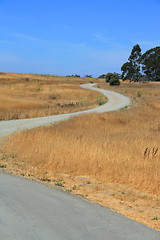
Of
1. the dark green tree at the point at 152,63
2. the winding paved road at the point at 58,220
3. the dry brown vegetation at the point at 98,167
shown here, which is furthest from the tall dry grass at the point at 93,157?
the dark green tree at the point at 152,63

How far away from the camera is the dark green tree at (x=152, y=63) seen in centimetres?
9011

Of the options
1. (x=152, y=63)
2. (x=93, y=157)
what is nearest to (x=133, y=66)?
(x=152, y=63)

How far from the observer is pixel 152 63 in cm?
9062

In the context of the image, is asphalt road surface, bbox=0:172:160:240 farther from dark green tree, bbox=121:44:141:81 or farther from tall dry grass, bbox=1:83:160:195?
dark green tree, bbox=121:44:141:81

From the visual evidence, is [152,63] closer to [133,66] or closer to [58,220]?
[133,66]

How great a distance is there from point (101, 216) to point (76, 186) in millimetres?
2583

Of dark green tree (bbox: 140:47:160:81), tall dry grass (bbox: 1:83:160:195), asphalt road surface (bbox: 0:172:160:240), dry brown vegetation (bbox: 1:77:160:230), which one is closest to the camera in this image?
asphalt road surface (bbox: 0:172:160:240)

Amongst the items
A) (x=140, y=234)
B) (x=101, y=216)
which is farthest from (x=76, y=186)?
(x=140, y=234)

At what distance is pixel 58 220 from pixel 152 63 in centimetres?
8883

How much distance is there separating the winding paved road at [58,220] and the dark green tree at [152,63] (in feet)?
283

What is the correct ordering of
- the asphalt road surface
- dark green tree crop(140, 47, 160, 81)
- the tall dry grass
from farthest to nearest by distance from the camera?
dark green tree crop(140, 47, 160, 81), the tall dry grass, the asphalt road surface

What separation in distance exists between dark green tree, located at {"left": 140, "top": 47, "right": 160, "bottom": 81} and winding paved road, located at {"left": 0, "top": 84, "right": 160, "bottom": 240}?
8640cm

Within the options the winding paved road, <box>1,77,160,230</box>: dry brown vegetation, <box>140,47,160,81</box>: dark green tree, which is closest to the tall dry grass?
<box>1,77,160,230</box>: dry brown vegetation

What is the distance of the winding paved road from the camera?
182 inches
